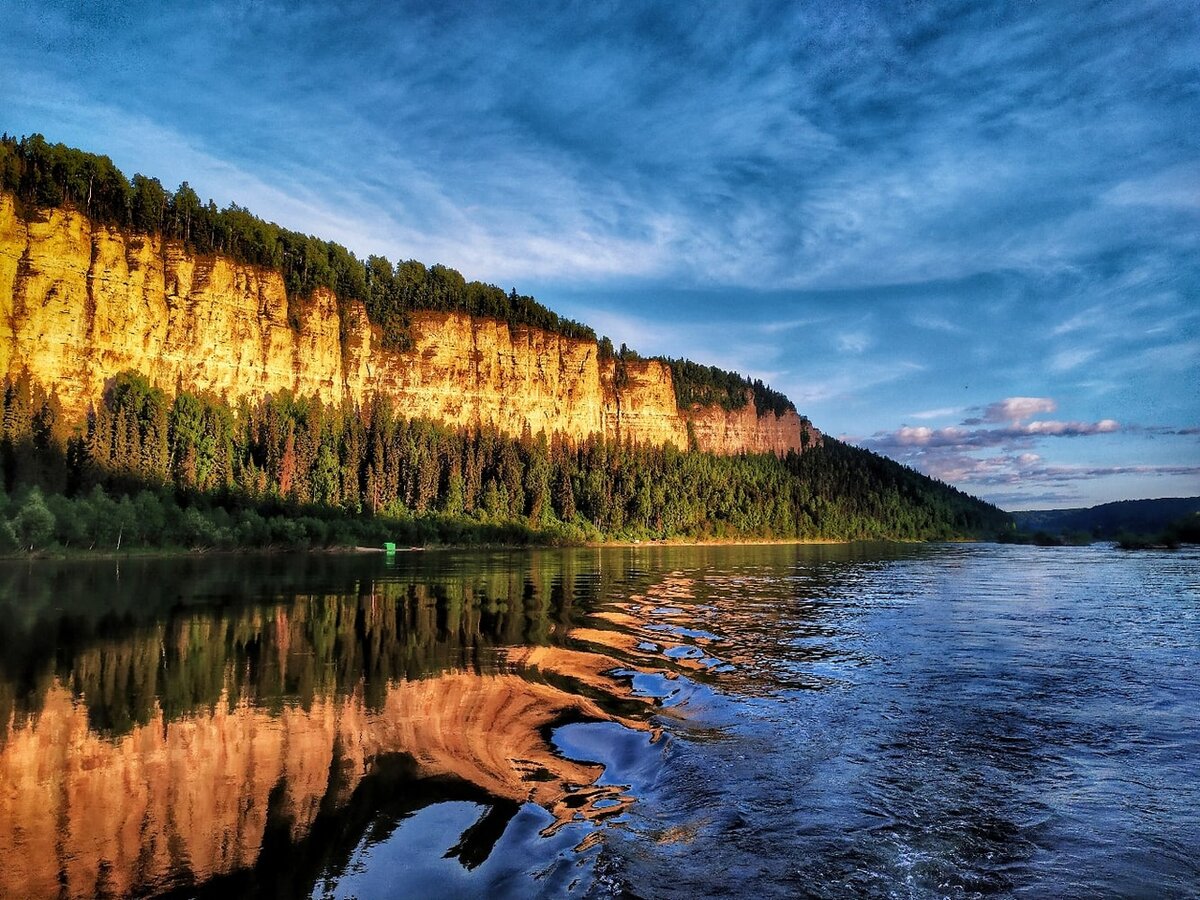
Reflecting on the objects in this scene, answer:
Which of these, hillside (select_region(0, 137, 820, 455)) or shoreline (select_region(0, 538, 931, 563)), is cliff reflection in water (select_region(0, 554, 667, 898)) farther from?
hillside (select_region(0, 137, 820, 455))

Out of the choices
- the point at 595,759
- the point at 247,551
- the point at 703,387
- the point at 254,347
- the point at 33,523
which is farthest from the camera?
the point at 703,387

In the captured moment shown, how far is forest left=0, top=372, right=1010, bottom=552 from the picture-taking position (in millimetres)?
61125

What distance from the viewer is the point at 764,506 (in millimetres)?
161000

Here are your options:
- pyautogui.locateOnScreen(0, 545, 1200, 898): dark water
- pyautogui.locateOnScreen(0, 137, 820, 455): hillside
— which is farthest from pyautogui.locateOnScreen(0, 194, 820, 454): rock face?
pyautogui.locateOnScreen(0, 545, 1200, 898): dark water

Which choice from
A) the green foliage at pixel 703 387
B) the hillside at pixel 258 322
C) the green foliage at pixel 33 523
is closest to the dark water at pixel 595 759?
the green foliage at pixel 33 523

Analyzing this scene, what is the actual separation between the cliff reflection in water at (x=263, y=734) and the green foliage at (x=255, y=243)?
7998cm

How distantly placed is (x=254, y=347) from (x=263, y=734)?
327 ft

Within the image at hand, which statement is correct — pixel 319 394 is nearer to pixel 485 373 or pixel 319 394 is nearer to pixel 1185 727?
pixel 485 373

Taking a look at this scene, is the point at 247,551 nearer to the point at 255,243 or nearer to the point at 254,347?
the point at 254,347

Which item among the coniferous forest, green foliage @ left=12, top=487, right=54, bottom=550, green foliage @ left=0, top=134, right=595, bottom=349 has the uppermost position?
green foliage @ left=0, top=134, right=595, bottom=349

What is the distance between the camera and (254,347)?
3814 inches

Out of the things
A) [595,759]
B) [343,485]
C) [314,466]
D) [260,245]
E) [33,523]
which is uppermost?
[260,245]

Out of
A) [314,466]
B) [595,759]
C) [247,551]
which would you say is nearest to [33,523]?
[247,551]

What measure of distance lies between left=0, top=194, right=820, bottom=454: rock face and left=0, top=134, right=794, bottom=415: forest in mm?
2574
